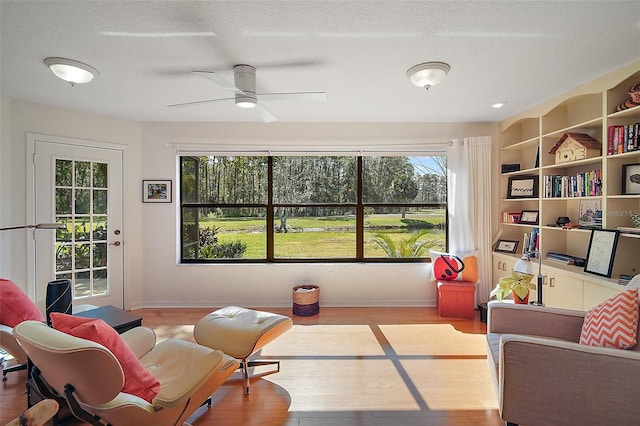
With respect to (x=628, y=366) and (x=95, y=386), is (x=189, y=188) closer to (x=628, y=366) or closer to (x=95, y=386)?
(x=95, y=386)

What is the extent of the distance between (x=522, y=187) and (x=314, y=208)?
2560 millimetres

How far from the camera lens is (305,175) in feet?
13.4

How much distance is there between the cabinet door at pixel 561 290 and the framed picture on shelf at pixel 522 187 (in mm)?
959

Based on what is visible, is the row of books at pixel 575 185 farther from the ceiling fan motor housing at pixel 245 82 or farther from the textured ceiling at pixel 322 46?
the ceiling fan motor housing at pixel 245 82

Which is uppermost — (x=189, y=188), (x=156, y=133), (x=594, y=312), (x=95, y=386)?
(x=156, y=133)

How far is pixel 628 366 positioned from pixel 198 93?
3.51 meters

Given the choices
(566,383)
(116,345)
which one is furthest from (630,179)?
(116,345)

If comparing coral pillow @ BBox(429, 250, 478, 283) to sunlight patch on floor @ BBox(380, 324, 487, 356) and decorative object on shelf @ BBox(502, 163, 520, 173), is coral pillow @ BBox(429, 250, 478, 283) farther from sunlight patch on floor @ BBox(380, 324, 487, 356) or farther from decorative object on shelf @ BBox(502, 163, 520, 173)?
decorative object on shelf @ BBox(502, 163, 520, 173)

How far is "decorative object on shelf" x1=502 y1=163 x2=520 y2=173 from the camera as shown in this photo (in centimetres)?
375

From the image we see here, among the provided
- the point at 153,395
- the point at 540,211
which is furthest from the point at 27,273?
the point at 540,211

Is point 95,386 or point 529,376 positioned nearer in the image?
point 95,386

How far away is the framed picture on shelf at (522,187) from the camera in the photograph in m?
3.47

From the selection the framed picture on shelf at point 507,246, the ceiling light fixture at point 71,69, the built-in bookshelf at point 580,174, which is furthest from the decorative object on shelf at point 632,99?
the ceiling light fixture at point 71,69

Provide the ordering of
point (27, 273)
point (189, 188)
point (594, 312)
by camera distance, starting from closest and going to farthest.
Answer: point (594, 312)
point (27, 273)
point (189, 188)
